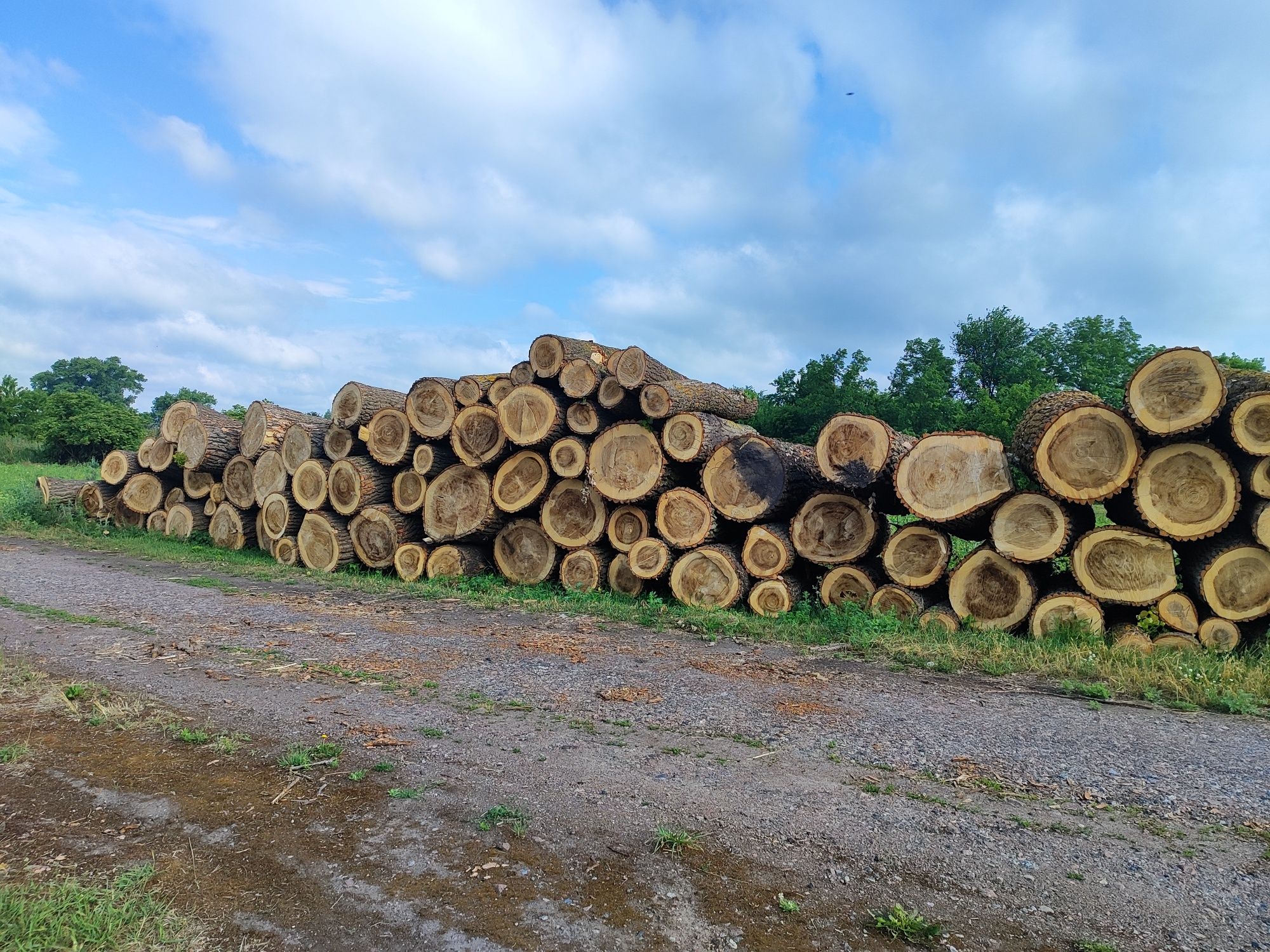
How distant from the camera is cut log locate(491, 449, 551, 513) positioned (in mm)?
9461

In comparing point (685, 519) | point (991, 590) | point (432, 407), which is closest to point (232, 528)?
point (432, 407)

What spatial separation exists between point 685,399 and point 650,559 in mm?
1931

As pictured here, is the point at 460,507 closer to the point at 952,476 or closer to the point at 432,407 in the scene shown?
the point at 432,407

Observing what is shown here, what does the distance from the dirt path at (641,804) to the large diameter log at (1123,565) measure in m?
1.64

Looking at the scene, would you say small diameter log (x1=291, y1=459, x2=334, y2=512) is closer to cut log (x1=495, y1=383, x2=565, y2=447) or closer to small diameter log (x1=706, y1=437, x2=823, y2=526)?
cut log (x1=495, y1=383, x2=565, y2=447)

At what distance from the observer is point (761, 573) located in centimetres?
811

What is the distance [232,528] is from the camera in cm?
1233

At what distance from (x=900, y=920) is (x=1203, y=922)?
3.49ft

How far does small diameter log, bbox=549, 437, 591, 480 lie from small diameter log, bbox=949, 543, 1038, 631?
4.30 m

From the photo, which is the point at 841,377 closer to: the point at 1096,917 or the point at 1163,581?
the point at 1163,581

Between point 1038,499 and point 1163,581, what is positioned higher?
point 1038,499

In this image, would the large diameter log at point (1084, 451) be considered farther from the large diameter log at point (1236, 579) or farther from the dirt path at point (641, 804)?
the dirt path at point (641, 804)

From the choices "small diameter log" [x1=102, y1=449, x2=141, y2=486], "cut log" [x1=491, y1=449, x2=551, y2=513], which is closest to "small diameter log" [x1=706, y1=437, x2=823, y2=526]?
"cut log" [x1=491, y1=449, x2=551, y2=513]

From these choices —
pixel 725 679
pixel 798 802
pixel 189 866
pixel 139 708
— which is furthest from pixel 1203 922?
pixel 139 708
